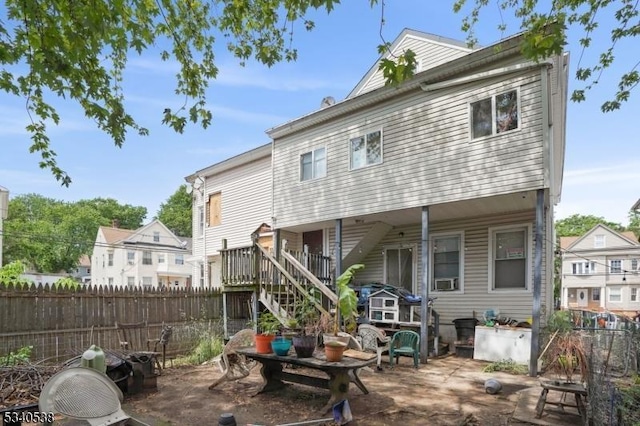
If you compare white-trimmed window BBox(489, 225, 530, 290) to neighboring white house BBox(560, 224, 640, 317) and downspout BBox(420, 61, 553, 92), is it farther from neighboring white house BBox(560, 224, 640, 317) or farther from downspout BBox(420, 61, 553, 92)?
→ neighboring white house BBox(560, 224, 640, 317)

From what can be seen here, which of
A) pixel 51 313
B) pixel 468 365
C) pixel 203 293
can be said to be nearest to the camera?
pixel 51 313


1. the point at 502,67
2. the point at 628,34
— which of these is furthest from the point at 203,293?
the point at 628,34

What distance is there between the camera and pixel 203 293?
10680 mm

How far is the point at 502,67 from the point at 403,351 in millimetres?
6236

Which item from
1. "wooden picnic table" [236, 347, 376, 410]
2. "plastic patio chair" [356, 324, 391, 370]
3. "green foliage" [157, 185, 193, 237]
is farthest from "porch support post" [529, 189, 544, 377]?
"green foliage" [157, 185, 193, 237]

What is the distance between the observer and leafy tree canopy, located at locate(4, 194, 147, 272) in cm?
4225


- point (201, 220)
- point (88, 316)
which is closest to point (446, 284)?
point (88, 316)

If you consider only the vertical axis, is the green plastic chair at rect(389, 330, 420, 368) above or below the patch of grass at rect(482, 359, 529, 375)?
above

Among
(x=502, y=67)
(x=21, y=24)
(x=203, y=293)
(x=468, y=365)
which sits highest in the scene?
(x=502, y=67)

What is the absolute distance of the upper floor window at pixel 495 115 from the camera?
27.2ft

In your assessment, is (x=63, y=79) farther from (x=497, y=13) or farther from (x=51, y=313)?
(x=497, y=13)

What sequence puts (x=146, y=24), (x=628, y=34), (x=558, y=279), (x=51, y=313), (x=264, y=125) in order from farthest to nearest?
1. (x=558, y=279)
2. (x=264, y=125)
3. (x=51, y=313)
4. (x=628, y=34)
5. (x=146, y=24)

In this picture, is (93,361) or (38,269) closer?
(93,361)

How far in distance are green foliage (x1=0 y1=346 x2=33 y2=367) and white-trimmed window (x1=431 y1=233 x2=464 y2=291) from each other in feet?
30.1
